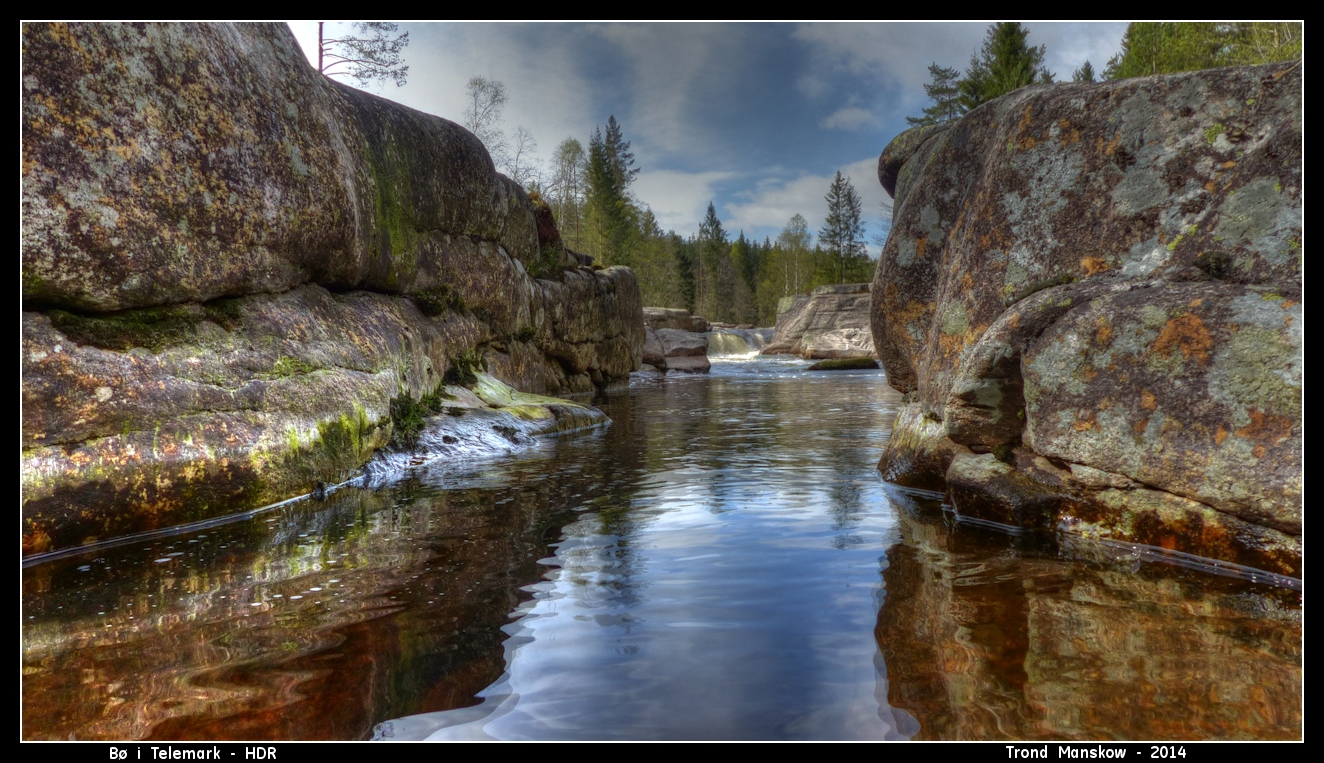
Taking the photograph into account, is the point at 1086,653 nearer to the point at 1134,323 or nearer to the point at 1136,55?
the point at 1134,323

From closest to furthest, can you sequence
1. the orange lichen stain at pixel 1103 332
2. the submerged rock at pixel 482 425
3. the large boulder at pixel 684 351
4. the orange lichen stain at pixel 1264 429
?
the orange lichen stain at pixel 1264 429 → the orange lichen stain at pixel 1103 332 → the submerged rock at pixel 482 425 → the large boulder at pixel 684 351

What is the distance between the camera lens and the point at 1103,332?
145 inches

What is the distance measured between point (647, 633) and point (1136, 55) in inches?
1489

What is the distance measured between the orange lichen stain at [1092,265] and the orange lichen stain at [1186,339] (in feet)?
2.66

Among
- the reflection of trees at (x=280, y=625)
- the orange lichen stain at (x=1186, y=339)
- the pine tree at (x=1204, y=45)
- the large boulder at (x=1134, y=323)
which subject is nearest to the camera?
the reflection of trees at (x=280, y=625)

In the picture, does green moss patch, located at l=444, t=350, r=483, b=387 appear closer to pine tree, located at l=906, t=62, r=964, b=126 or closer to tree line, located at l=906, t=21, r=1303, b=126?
tree line, located at l=906, t=21, r=1303, b=126

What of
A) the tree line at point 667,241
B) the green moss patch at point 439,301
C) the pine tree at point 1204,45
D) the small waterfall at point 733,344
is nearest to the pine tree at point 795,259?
the tree line at point 667,241

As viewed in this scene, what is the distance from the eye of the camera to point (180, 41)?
4.88 m

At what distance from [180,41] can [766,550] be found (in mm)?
5161

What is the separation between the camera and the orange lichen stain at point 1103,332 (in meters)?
3.66

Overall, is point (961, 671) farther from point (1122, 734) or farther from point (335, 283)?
point (335, 283)

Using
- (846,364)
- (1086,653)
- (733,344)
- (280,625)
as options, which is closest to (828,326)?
Result: (733,344)

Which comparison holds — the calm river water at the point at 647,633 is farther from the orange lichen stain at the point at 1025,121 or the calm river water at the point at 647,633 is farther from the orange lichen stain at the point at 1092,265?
the orange lichen stain at the point at 1025,121
